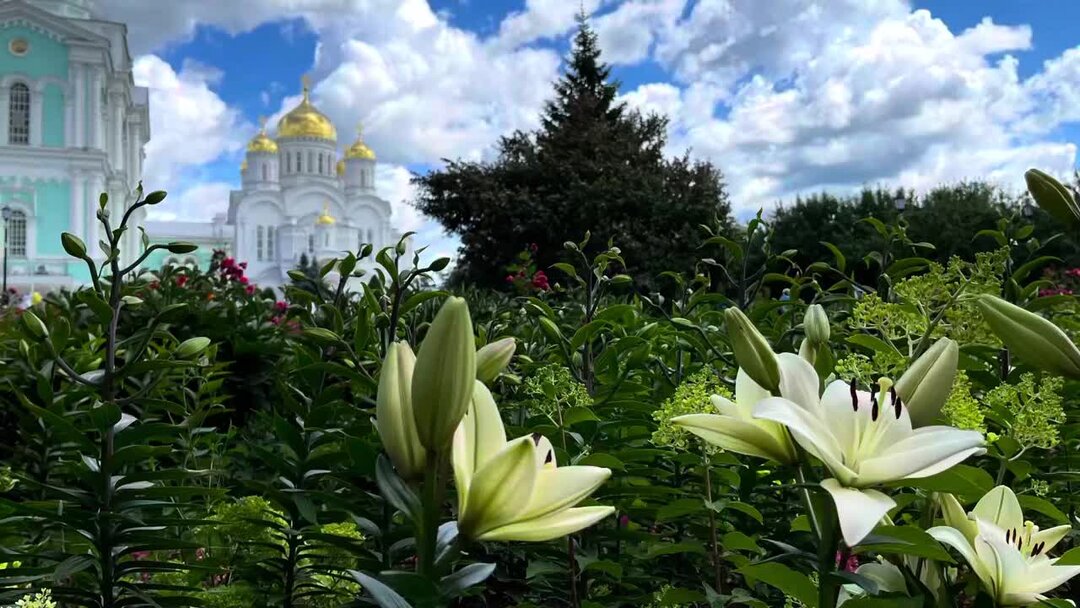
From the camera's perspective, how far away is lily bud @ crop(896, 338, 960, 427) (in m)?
0.67

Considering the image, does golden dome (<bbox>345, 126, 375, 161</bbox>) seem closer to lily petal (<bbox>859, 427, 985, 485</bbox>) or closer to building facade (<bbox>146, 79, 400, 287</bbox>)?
building facade (<bbox>146, 79, 400, 287</bbox>)

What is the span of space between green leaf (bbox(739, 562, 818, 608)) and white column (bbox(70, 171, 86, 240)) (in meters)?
42.9

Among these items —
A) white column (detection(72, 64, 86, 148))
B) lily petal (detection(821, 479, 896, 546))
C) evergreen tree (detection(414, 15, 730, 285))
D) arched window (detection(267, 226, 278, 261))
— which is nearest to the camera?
lily petal (detection(821, 479, 896, 546))

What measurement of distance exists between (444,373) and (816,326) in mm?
412

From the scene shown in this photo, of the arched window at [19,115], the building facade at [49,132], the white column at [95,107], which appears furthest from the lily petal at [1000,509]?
the arched window at [19,115]

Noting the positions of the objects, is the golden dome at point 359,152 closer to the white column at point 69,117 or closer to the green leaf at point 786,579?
the white column at point 69,117

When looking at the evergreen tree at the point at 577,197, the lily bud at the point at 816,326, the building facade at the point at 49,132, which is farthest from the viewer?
the building facade at the point at 49,132

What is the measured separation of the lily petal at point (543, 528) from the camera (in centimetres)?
59

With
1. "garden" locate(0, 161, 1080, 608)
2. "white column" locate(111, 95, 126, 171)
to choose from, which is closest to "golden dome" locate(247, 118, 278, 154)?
"white column" locate(111, 95, 126, 171)

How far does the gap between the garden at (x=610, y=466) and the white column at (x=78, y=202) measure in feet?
137

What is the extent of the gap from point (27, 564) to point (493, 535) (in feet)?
3.64

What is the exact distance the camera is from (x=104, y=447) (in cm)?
102

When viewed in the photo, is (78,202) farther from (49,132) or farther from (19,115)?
(19,115)

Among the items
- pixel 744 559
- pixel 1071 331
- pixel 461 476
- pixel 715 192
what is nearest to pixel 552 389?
pixel 744 559
